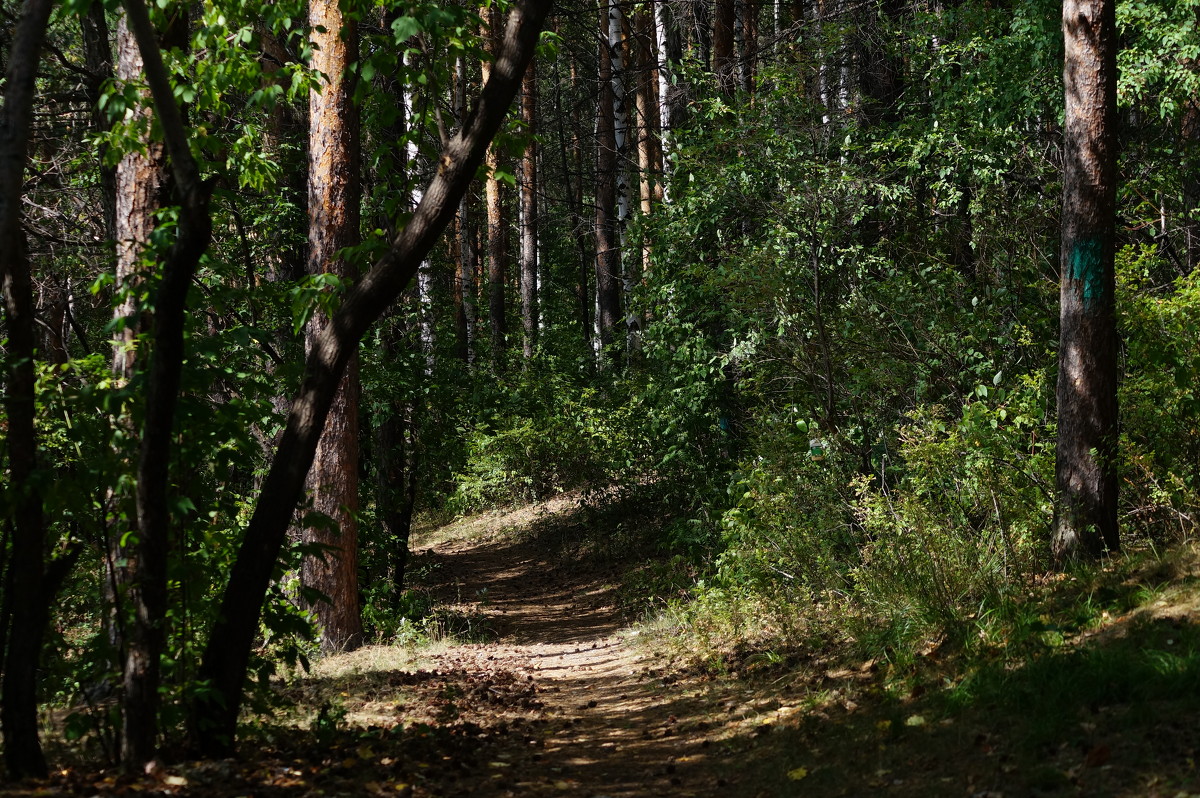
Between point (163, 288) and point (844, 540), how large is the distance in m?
6.25

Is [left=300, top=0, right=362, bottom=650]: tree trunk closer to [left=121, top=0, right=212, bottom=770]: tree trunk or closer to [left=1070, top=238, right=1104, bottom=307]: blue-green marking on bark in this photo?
[left=121, top=0, right=212, bottom=770]: tree trunk

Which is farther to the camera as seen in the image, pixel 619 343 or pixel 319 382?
pixel 619 343

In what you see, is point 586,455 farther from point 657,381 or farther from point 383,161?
point 383,161

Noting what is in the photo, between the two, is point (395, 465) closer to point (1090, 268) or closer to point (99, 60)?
point (99, 60)

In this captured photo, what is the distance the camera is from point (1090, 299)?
685cm

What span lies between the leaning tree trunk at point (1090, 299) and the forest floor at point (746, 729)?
2.57ft

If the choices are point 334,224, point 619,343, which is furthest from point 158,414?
point 619,343

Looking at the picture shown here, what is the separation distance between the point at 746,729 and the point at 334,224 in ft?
18.4

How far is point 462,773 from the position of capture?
5504 mm

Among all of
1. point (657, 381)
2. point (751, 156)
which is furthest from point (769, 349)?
point (657, 381)

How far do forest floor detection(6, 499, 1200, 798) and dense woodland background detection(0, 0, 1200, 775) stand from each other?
0.50 m

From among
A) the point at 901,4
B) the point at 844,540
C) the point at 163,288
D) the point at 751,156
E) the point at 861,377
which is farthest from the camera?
the point at 901,4

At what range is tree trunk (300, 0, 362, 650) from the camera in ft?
29.3

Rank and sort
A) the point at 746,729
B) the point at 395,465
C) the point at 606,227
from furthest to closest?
1. the point at 606,227
2. the point at 395,465
3. the point at 746,729
